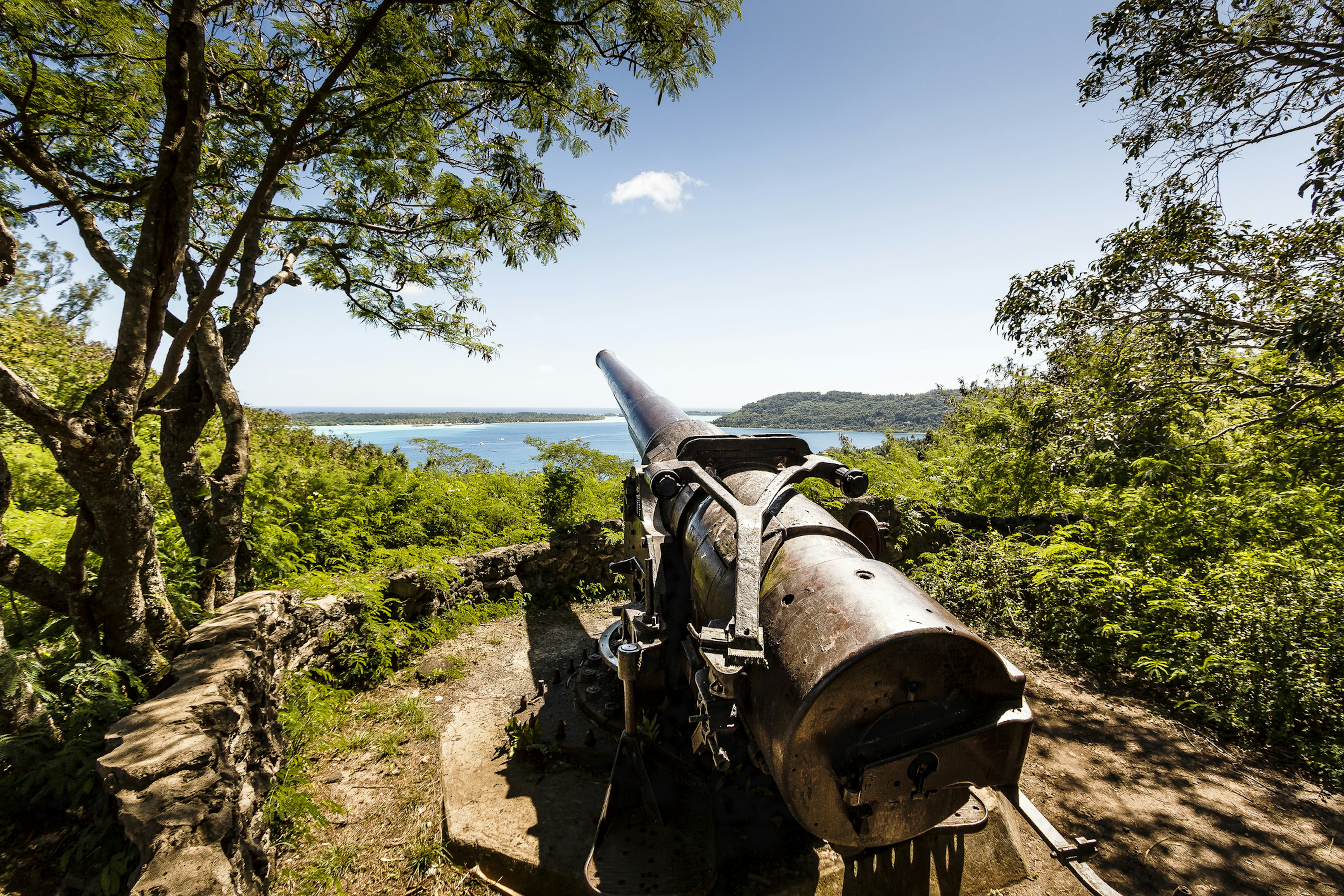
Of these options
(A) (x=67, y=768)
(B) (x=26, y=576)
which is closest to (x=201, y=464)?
(B) (x=26, y=576)

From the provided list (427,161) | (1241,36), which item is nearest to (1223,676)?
(1241,36)

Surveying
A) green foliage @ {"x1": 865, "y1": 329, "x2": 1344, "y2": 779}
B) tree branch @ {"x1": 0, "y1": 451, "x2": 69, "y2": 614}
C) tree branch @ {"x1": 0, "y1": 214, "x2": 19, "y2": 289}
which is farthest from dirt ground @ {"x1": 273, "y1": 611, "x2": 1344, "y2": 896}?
tree branch @ {"x1": 0, "y1": 214, "x2": 19, "y2": 289}

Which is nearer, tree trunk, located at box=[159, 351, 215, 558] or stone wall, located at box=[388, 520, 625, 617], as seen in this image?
tree trunk, located at box=[159, 351, 215, 558]

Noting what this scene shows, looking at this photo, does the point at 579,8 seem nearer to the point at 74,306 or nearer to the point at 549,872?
the point at 549,872

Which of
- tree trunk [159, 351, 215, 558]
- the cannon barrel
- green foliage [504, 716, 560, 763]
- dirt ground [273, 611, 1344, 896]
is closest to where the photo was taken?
the cannon barrel

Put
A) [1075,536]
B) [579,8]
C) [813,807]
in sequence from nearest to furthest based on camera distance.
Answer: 1. [813,807]
2. [579,8]
3. [1075,536]

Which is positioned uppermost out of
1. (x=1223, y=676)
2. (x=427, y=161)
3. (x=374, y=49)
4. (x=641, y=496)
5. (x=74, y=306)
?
(x=374, y=49)

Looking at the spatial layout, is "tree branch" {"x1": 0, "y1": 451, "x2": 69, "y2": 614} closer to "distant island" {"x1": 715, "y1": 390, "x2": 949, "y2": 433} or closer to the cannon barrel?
the cannon barrel

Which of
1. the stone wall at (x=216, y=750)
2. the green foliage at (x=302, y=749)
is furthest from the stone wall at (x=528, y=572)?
the green foliage at (x=302, y=749)

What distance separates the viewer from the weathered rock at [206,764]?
229 centimetres

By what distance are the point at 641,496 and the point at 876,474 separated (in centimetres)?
919

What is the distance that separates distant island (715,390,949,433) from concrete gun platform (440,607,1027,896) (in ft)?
95.9

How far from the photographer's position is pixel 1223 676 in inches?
198

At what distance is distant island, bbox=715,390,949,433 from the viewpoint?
1781 inches
